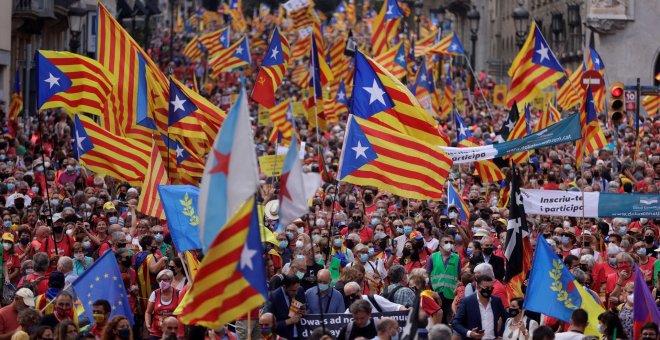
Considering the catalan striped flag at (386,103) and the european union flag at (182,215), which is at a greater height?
the catalan striped flag at (386,103)

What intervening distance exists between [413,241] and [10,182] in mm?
8461

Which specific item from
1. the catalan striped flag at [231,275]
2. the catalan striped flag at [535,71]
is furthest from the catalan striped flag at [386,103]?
the catalan striped flag at [535,71]

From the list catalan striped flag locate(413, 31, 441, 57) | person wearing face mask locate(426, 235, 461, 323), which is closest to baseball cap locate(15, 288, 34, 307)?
person wearing face mask locate(426, 235, 461, 323)

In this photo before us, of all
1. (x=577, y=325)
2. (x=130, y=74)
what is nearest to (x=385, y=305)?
(x=577, y=325)

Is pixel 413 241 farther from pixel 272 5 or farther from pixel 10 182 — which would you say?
pixel 272 5

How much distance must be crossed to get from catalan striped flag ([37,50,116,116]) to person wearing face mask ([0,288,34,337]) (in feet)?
20.1

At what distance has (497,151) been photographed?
18.5 meters

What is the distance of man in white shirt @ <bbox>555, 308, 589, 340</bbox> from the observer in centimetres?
1209

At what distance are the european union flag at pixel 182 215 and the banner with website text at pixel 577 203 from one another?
15.3ft

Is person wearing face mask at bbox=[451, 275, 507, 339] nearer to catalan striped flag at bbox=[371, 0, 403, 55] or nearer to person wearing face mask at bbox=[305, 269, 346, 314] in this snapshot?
person wearing face mask at bbox=[305, 269, 346, 314]

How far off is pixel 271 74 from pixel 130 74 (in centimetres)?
716

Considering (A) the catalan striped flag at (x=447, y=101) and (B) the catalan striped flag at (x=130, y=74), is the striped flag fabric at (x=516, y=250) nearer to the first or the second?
(B) the catalan striped flag at (x=130, y=74)

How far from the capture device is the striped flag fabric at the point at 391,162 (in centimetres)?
1605

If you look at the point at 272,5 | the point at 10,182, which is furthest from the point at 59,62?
the point at 272,5
